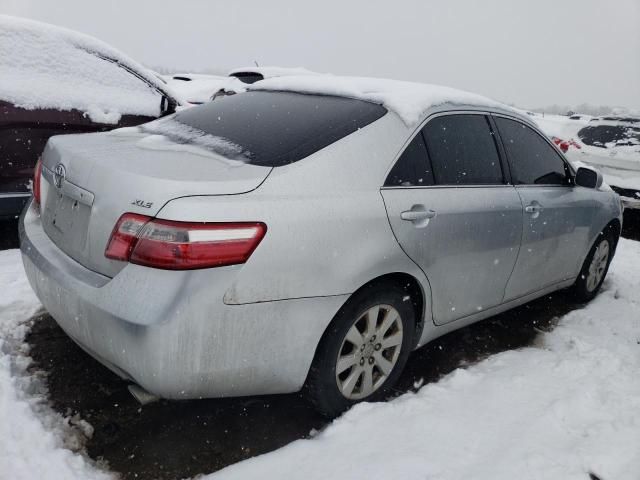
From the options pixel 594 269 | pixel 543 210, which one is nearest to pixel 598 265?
pixel 594 269

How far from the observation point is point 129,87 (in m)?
4.85

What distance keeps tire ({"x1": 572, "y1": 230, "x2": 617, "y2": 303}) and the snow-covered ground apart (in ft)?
3.28

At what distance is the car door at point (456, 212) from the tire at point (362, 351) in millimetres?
241

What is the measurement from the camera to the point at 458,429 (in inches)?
95.2

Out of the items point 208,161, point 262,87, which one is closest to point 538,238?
point 262,87

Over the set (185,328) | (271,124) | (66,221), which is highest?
(271,124)

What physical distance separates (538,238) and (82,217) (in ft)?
8.68

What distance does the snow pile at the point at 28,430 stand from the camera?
1970mm

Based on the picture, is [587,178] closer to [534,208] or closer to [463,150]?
[534,208]

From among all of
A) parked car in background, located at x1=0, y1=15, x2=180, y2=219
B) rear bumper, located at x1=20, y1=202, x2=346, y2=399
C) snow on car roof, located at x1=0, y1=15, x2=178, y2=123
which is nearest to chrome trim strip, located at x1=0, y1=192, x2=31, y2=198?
parked car in background, located at x1=0, y1=15, x2=180, y2=219

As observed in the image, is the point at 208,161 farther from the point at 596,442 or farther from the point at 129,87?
the point at 129,87

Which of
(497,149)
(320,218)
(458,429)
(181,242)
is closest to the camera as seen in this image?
(181,242)

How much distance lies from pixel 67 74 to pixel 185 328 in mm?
3557

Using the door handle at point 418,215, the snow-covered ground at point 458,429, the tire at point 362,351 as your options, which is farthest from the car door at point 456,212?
the snow-covered ground at point 458,429
